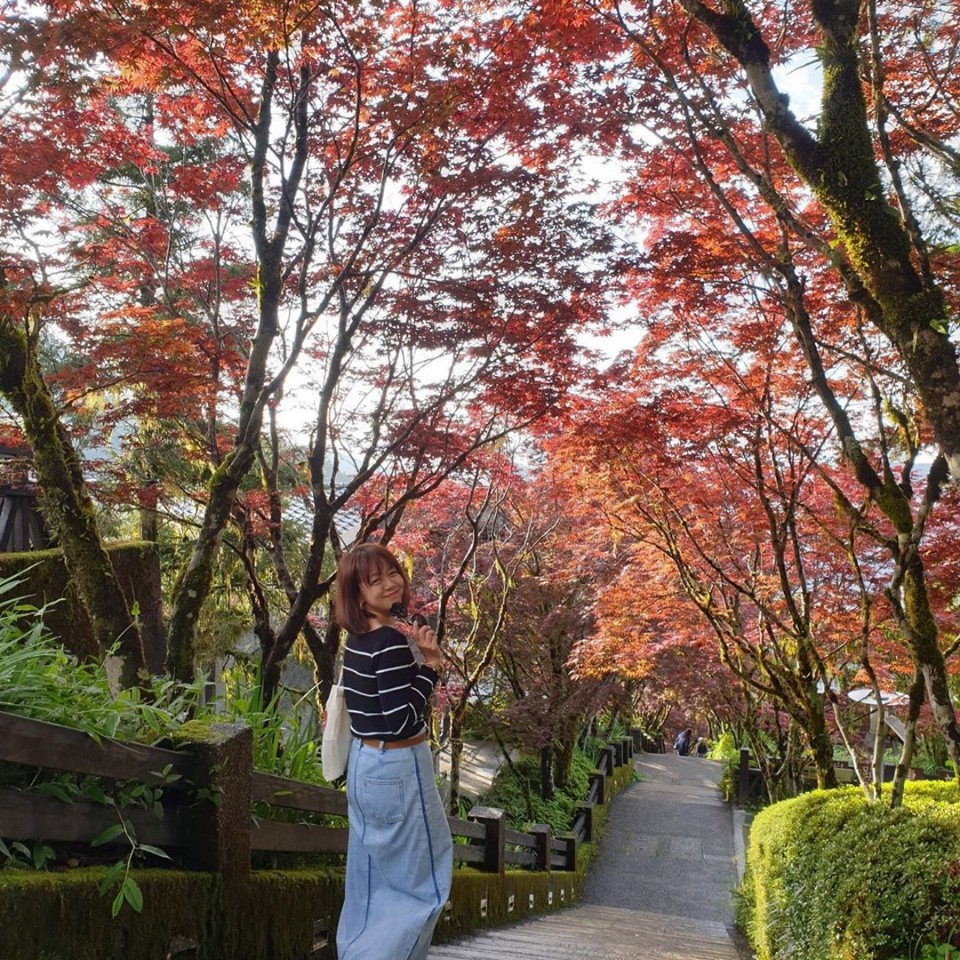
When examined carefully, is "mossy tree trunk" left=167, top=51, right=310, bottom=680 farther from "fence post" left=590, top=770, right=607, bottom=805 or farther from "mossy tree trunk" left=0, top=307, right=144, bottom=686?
"fence post" left=590, top=770, right=607, bottom=805

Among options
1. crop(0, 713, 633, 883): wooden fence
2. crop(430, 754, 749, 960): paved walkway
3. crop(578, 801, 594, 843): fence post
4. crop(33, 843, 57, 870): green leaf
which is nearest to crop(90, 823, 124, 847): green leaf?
crop(0, 713, 633, 883): wooden fence

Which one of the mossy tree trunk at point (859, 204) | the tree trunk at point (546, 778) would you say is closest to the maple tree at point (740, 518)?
the mossy tree trunk at point (859, 204)

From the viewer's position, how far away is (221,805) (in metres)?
3.37

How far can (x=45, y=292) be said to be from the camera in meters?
5.53

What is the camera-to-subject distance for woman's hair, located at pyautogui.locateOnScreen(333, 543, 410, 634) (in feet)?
10.9

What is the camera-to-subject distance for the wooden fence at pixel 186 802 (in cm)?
261

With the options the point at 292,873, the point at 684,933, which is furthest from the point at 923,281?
the point at 684,933

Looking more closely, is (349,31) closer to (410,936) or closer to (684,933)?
(410,936)

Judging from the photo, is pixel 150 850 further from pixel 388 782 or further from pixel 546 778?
pixel 546 778

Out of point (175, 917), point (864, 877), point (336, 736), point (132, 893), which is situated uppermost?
point (336, 736)

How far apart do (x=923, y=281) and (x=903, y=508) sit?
4.63 feet

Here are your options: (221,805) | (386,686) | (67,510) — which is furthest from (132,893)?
(67,510)

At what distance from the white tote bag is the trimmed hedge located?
2397 mm

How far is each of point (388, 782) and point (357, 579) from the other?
75 centimetres
